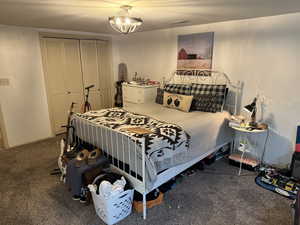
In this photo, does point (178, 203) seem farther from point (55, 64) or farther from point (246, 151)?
point (55, 64)

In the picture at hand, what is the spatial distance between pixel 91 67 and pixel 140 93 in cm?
144

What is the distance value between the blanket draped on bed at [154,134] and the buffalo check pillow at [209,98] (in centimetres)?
95

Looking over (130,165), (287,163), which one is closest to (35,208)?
(130,165)

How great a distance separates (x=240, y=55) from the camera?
3.26 m

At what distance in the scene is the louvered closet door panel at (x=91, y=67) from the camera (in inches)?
183

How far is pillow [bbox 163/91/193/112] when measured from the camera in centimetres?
335

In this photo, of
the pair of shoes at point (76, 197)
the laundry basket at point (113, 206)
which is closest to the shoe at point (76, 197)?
the pair of shoes at point (76, 197)

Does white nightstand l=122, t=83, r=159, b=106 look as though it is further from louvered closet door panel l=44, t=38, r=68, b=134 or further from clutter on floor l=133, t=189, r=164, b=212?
clutter on floor l=133, t=189, r=164, b=212

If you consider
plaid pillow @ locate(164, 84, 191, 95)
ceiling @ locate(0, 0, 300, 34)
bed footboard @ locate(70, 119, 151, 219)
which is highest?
ceiling @ locate(0, 0, 300, 34)

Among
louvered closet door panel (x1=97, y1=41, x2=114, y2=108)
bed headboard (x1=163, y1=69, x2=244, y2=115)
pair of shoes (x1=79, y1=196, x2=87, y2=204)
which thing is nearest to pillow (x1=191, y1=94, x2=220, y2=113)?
bed headboard (x1=163, y1=69, x2=244, y2=115)

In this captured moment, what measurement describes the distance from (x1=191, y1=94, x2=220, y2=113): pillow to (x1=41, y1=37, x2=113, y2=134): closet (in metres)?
2.62

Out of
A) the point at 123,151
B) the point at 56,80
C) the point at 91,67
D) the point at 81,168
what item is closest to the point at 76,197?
the point at 81,168

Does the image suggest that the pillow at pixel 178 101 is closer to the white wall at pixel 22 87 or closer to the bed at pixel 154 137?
the bed at pixel 154 137

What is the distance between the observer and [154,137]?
2193 mm
